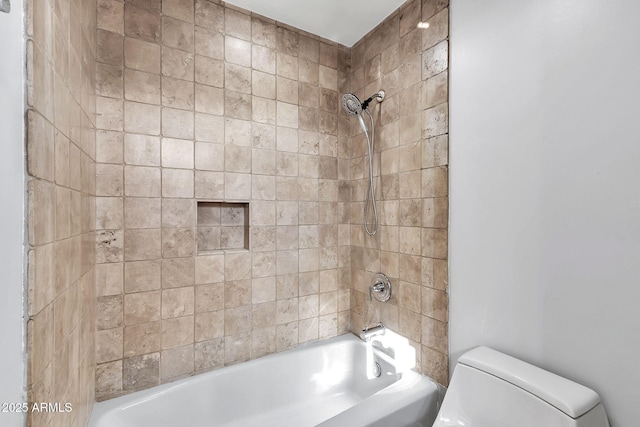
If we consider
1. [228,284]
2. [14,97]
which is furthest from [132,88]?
[228,284]

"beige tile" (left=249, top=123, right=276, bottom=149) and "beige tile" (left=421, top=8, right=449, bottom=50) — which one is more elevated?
"beige tile" (left=421, top=8, right=449, bottom=50)

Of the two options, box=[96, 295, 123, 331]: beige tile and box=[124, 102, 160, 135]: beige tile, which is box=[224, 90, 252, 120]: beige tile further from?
box=[96, 295, 123, 331]: beige tile

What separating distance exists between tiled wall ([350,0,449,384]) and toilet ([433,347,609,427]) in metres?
0.26

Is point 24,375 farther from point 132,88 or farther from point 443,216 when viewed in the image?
point 443,216

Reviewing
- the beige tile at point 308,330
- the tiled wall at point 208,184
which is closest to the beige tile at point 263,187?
the tiled wall at point 208,184

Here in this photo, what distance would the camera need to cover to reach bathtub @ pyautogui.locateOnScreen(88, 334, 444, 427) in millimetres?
1250

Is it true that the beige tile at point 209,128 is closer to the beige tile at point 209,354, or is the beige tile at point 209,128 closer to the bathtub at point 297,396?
the beige tile at point 209,354

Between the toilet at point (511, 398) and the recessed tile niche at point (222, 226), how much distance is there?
1.24 metres

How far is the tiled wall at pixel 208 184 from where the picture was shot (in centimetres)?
135

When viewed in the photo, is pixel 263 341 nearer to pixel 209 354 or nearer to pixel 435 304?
pixel 209 354

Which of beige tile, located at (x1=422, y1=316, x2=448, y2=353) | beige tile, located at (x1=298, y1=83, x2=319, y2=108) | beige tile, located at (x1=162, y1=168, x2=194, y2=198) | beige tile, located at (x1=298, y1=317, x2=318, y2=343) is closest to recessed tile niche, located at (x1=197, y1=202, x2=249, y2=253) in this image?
beige tile, located at (x1=162, y1=168, x2=194, y2=198)

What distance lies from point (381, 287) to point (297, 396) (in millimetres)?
831

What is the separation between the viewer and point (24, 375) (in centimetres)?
60

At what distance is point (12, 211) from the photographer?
58 cm
